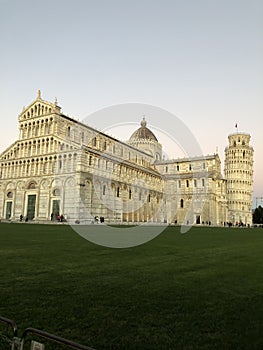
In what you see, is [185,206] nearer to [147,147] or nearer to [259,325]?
[147,147]

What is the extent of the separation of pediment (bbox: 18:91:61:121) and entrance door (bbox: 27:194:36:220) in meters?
12.9

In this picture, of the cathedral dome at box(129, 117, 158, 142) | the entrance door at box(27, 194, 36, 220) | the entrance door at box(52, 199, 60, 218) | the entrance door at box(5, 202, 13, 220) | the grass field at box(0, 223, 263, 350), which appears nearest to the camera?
the grass field at box(0, 223, 263, 350)

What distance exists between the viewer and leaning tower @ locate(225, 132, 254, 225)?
9050 centimetres

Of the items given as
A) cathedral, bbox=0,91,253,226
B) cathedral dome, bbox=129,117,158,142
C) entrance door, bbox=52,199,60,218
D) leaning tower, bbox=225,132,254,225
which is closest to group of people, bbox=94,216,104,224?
cathedral, bbox=0,91,253,226

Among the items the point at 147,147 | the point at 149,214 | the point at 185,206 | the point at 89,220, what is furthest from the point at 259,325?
the point at 147,147

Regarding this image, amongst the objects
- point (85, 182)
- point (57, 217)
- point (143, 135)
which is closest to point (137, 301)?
point (57, 217)

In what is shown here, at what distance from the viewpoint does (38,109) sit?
49.9 meters

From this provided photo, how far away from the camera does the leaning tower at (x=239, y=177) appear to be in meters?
90.5

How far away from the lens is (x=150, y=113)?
643 inches

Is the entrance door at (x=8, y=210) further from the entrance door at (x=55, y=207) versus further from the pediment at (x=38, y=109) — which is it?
the pediment at (x=38, y=109)

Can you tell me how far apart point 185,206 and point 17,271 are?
217ft

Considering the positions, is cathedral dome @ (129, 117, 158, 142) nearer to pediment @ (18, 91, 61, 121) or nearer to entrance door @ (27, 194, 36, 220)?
pediment @ (18, 91, 61, 121)

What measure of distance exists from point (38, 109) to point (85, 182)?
15530 mm

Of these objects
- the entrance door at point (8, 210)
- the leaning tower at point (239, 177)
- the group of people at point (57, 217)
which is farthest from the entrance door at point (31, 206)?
the leaning tower at point (239, 177)
